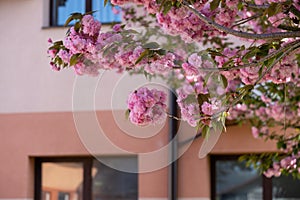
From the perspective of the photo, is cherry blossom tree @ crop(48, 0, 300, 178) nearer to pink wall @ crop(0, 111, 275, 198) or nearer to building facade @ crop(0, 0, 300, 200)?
building facade @ crop(0, 0, 300, 200)

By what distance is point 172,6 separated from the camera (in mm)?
3969

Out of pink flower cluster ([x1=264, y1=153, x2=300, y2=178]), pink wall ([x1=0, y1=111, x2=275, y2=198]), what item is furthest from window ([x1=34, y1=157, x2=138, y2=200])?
pink flower cluster ([x1=264, y1=153, x2=300, y2=178])

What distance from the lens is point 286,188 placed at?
7.52 meters

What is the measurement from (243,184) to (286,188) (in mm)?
426

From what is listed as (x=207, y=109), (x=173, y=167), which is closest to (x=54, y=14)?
(x=173, y=167)

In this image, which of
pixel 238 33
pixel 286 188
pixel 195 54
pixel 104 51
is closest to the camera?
pixel 238 33

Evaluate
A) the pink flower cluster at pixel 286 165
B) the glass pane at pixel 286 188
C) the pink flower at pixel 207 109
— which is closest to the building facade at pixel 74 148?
the glass pane at pixel 286 188

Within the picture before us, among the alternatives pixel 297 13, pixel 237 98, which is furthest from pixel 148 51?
pixel 297 13

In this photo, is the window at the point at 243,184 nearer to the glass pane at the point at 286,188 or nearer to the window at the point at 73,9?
the glass pane at the point at 286,188

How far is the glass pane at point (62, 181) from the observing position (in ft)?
26.3

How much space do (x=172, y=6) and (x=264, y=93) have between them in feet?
7.17

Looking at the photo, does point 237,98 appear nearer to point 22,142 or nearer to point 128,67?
point 128,67

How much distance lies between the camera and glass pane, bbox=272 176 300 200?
7477 mm

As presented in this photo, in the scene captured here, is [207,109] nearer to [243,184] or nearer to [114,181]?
[243,184]
